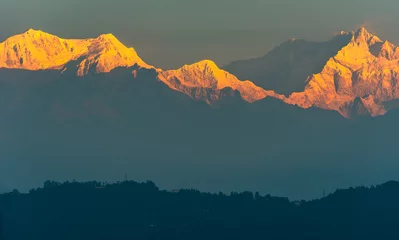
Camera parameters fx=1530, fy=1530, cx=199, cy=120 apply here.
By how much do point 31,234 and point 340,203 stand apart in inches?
1278

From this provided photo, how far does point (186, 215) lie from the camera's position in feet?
491

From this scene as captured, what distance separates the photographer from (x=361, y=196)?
155875 millimetres

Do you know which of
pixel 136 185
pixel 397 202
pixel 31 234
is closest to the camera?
pixel 31 234

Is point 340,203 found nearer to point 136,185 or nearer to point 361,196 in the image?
point 361,196

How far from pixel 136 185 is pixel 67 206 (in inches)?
597

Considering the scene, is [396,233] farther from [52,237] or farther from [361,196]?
[52,237]

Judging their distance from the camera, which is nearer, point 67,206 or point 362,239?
point 362,239

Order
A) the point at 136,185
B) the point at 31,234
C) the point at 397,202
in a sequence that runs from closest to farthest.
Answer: the point at 31,234 → the point at 397,202 → the point at 136,185

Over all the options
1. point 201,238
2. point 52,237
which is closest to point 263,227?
point 201,238

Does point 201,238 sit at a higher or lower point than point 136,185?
lower

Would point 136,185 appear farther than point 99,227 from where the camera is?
Yes

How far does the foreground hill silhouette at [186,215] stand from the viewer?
141 m

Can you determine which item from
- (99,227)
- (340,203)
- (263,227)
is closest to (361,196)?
(340,203)

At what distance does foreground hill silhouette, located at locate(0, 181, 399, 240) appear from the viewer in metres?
141
